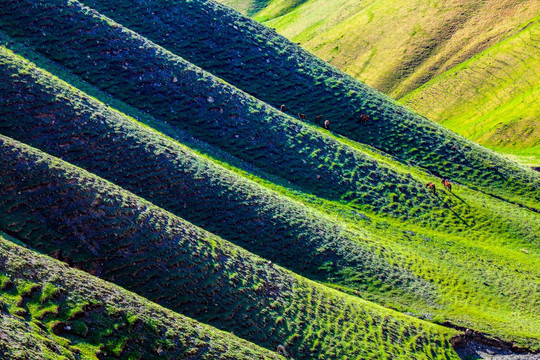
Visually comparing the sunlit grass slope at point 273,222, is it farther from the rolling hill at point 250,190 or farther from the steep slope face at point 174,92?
the steep slope face at point 174,92

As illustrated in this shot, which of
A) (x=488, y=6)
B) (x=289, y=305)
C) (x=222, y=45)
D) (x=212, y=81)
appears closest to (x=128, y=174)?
(x=289, y=305)

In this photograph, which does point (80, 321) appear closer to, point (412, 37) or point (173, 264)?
point (173, 264)

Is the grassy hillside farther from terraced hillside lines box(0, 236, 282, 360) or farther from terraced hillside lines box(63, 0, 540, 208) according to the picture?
terraced hillside lines box(0, 236, 282, 360)

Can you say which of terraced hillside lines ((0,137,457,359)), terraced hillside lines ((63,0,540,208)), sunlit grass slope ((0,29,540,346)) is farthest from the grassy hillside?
terraced hillside lines ((0,137,457,359))

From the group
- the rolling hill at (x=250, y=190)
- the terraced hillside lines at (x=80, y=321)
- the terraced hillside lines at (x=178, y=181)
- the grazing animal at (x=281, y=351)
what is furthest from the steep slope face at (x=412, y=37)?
the terraced hillside lines at (x=80, y=321)

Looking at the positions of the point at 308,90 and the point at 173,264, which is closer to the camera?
the point at 173,264

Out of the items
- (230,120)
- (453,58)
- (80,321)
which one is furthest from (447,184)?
(453,58)
